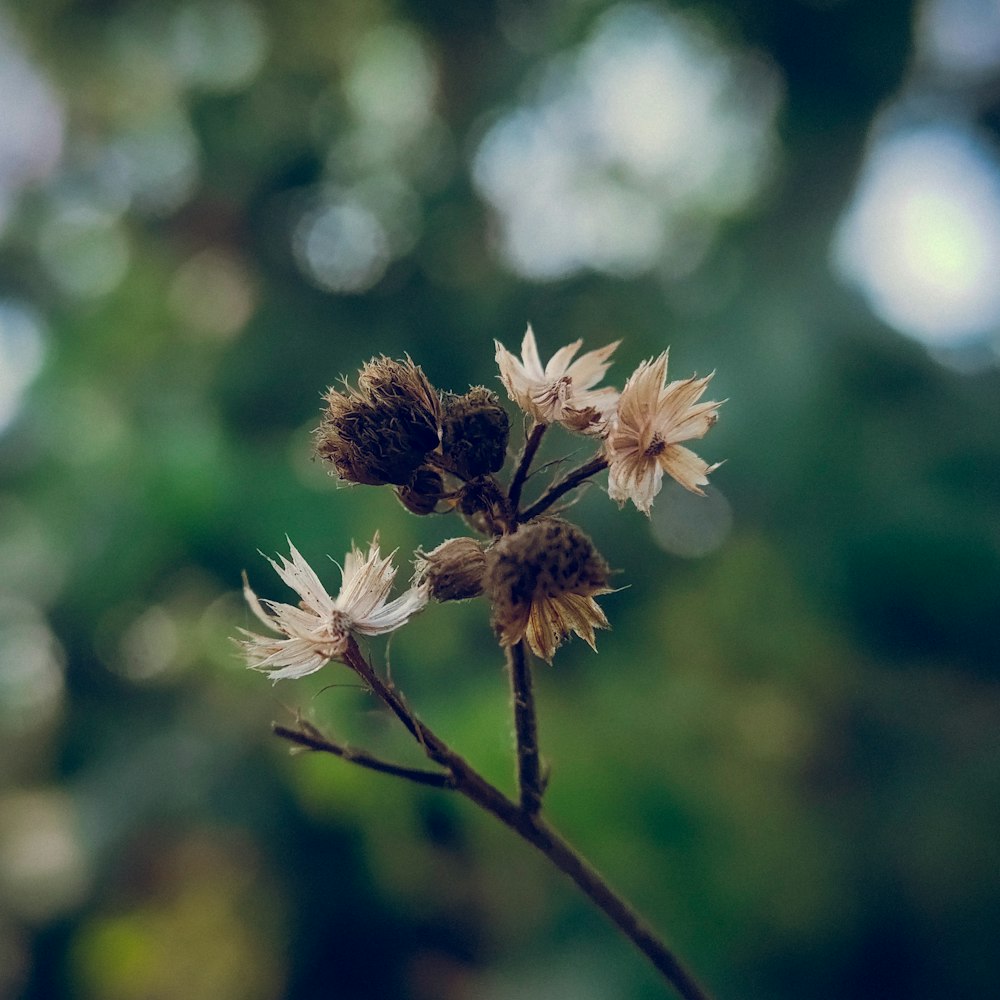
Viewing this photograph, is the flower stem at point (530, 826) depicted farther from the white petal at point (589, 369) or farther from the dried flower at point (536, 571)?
the white petal at point (589, 369)

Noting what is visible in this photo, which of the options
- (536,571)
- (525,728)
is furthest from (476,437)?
(525,728)

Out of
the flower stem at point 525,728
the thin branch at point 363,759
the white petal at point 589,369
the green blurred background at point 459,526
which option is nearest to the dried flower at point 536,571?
the flower stem at point 525,728

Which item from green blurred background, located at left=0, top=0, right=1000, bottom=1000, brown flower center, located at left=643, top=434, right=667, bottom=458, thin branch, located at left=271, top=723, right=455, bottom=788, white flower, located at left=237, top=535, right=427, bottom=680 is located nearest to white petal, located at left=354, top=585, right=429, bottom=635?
white flower, located at left=237, top=535, right=427, bottom=680

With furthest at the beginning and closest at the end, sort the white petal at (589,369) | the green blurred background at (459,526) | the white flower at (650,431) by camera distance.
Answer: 1. the green blurred background at (459,526)
2. the white petal at (589,369)
3. the white flower at (650,431)

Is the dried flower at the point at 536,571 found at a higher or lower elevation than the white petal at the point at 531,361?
lower

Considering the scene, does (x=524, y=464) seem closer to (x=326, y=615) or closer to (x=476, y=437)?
(x=476, y=437)

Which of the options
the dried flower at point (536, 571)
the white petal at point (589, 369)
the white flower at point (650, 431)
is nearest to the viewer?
the dried flower at point (536, 571)
